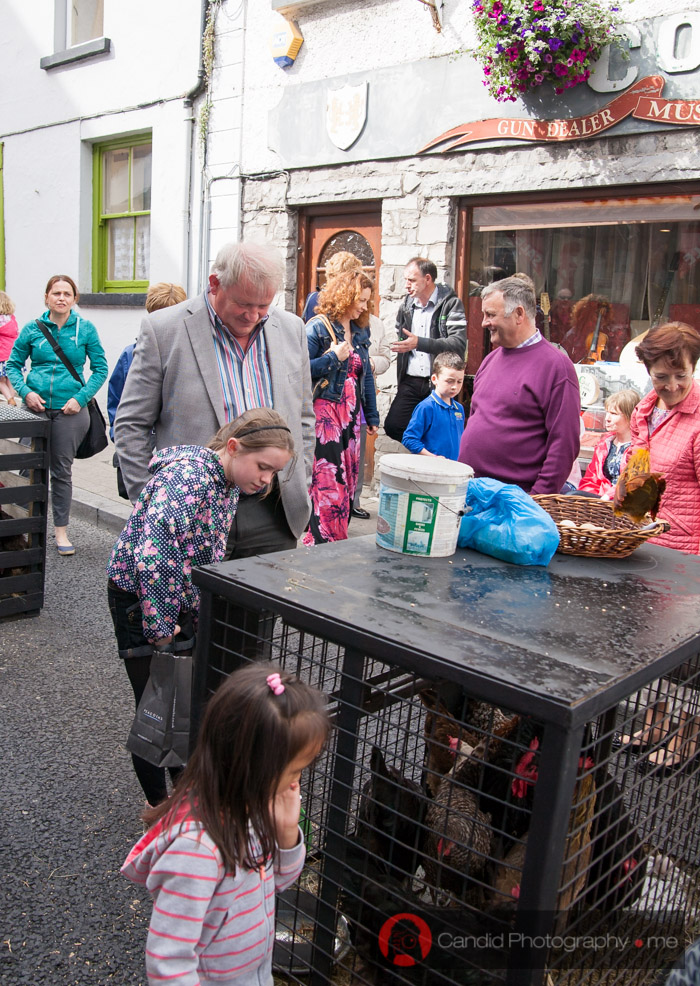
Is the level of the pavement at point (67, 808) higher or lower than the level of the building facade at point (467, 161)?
lower

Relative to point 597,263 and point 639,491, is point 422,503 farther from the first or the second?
point 597,263

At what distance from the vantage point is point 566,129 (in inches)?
250

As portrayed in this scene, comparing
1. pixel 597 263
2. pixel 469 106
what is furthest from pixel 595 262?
pixel 469 106

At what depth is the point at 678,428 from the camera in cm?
360

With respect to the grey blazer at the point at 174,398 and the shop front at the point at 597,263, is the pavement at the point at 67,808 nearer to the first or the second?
the grey blazer at the point at 174,398

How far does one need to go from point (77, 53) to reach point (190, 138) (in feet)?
8.07

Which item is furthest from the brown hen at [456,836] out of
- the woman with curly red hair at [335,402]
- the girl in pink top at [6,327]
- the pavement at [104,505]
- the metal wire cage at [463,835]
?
the girl in pink top at [6,327]

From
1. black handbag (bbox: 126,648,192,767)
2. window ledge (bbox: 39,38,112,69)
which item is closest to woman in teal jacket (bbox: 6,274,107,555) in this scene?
black handbag (bbox: 126,648,192,767)

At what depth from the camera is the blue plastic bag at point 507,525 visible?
236 centimetres

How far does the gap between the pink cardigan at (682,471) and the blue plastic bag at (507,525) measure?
1.40 m

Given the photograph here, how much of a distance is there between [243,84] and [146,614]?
7792mm

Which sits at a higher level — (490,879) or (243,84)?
(243,84)

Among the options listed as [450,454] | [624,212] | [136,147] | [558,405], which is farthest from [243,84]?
[558,405]

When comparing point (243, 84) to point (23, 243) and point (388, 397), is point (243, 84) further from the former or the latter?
point (23, 243)
